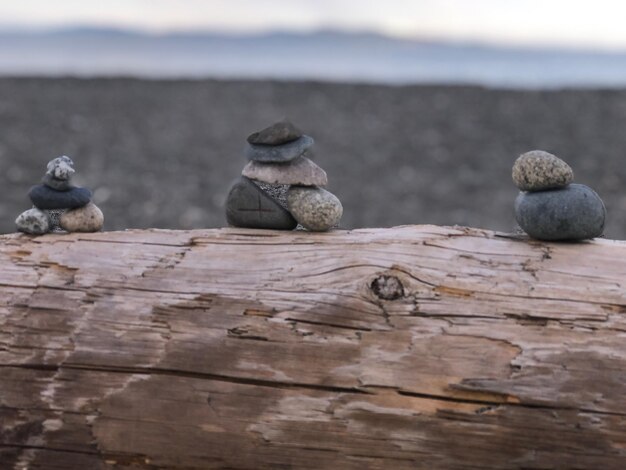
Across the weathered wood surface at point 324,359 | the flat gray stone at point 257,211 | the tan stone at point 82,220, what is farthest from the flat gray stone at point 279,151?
the tan stone at point 82,220

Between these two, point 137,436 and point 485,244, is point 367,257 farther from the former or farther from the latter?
point 137,436

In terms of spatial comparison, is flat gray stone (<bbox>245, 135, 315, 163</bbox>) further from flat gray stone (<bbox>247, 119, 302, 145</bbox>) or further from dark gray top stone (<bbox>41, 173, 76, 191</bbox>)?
dark gray top stone (<bbox>41, 173, 76, 191</bbox>)

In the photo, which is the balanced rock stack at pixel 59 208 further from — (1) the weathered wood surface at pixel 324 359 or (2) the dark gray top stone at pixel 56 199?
(1) the weathered wood surface at pixel 324 359

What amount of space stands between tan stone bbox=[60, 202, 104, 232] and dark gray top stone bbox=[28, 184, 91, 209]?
29 mm

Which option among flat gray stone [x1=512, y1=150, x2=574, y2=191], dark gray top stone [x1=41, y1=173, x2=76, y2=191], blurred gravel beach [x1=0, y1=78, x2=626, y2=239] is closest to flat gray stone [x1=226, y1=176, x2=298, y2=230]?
dark gray top stone [x1=41, y1=173, x2=76, y2=191]

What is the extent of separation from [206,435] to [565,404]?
120cm

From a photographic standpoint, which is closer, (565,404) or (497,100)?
(565,404)

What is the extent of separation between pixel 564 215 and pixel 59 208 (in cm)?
196

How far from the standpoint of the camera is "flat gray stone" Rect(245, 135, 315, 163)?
329 centimetres

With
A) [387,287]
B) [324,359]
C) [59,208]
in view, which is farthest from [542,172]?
[59,208]

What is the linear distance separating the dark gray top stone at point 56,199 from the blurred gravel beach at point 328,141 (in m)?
6.65

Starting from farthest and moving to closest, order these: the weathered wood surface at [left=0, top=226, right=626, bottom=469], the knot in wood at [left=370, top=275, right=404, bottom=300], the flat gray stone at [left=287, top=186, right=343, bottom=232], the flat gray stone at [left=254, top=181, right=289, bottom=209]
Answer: the flat gray stone at [left=254, top=181, right=289, bottom=209], the flat gray stone at [left=287, top=186, right=343, bottom=232], the knot in wood at [left=370, top=275, right=404, bottom=300], the weathered wood surface at [left=0, top=226, right=626, bottom=469]

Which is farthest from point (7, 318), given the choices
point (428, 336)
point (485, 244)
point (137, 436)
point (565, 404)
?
point (565, 404)

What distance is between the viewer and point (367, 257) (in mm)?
2977
